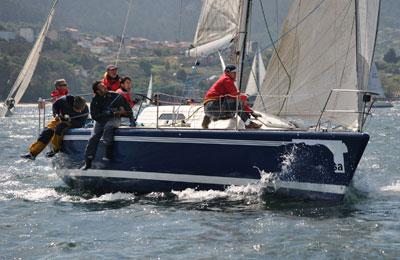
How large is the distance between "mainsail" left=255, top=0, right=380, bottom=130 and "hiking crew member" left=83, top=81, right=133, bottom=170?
256 centimetres

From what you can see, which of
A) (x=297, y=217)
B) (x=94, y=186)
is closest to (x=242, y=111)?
(x=297, y=217)

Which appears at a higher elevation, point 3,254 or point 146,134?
point 146,134

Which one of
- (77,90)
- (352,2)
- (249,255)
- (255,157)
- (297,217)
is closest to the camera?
(249,255)

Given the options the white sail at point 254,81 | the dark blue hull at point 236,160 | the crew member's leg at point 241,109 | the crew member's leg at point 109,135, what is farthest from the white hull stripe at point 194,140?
the white sail at point 254,81

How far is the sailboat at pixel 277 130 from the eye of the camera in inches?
513

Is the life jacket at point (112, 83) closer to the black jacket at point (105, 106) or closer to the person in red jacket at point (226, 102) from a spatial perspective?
the black jacket at point (105, 106)

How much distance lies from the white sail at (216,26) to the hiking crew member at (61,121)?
2.50 meters

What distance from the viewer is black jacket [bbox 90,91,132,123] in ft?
47.6

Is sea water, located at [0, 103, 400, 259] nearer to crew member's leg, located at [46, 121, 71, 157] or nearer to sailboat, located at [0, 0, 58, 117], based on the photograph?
crew member's leg, located at [46, 121, 71, 157]

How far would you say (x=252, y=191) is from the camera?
13398 mm

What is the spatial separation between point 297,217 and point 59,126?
5.33 metres

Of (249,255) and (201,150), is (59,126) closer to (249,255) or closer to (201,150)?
(201,150)

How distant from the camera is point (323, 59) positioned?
49.7 feet

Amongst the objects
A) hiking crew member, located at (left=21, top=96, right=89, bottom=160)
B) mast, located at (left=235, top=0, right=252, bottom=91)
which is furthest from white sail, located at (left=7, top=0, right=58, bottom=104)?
mast, located at (left=235, top=0, right=252, bottom=91)
